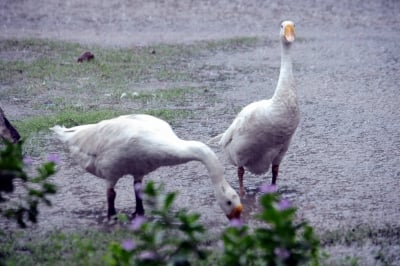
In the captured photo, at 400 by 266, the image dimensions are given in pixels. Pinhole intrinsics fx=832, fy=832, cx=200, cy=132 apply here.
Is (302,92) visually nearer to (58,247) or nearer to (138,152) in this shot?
(138,152)

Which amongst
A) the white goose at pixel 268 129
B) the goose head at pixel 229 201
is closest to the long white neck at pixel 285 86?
the white goose at pixel 268 129

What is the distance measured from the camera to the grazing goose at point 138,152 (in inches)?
235

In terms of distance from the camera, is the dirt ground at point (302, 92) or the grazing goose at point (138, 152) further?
the dirt ground at point (302, 92)

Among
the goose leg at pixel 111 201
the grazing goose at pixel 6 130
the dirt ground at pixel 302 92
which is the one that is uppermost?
the goose leg at pixel 111 201

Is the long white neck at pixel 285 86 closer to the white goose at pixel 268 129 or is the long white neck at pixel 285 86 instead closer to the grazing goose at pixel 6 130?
the white goose at pixel 268 129

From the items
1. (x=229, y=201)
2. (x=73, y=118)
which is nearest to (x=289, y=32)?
(x=229, y=201)

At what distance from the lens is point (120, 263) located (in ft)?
14.5

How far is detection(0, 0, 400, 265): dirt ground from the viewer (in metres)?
6.89

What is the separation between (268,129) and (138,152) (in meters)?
1.31

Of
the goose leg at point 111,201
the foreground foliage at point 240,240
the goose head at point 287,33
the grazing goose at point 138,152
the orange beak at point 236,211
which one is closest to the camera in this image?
the foreground foliage at point 240,240

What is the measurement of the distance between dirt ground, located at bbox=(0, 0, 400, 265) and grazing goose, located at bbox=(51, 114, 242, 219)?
459 millimetres

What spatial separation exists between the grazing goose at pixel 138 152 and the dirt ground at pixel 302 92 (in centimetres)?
46

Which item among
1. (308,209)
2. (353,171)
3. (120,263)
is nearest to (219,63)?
(353,171)

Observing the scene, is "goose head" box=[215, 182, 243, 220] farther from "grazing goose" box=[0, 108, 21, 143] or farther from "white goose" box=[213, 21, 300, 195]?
"grazing goose" box=[0, 108, 21, 143]
